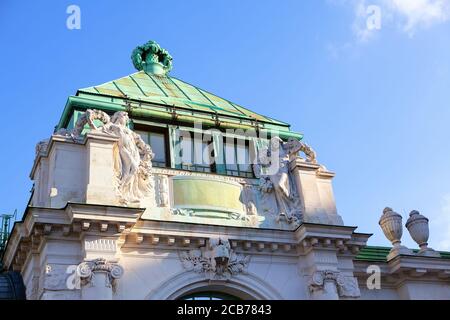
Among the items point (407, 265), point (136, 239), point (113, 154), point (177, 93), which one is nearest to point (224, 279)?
point (136, 239)

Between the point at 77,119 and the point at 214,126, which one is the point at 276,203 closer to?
the point at 214,126

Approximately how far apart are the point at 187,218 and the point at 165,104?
4.16 m

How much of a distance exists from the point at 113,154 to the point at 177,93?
565 centimetres

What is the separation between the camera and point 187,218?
16.5m

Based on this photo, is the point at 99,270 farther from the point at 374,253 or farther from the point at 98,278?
the point at 374,253

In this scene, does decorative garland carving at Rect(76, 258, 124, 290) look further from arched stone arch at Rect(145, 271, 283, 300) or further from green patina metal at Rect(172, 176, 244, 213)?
green patina metal at Rect(172, 176, 244, 213)

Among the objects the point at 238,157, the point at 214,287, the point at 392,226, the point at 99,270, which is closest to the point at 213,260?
the point at 214,287

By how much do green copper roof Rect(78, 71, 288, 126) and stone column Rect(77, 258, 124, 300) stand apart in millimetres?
6021

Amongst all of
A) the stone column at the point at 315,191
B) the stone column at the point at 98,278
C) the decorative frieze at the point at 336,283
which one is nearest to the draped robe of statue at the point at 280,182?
the stone column at the point at 315,191

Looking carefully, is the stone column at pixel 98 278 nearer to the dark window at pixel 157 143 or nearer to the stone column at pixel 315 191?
the dark window at pixel 157 143

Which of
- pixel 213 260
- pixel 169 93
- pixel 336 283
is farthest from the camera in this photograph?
pixel 169 93

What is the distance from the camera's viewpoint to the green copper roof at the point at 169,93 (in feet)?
64.0

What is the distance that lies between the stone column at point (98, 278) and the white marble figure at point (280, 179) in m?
5.18
